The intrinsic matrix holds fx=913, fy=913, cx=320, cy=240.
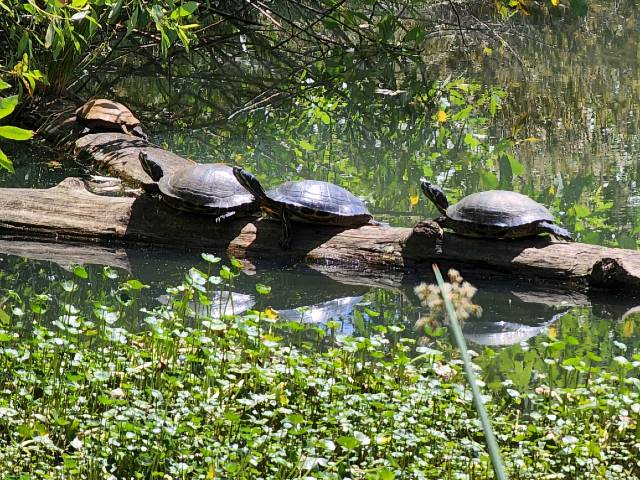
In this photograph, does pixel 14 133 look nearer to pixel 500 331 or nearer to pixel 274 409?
pixel 274 409

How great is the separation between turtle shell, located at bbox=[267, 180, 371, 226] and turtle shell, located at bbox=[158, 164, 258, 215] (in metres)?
0.22

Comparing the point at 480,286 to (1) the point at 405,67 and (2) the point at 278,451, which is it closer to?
(2) the point at 278,451

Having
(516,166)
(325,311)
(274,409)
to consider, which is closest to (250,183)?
(325,311)

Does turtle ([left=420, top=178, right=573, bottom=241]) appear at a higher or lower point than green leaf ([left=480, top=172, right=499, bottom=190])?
lower

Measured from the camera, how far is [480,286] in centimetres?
517

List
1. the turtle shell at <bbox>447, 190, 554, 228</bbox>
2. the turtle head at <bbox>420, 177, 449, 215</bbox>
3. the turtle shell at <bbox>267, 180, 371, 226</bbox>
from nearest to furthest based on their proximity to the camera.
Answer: the turtle shell at <bbox>447, 190, 554, 228</bbox> → the turtle shell at <bbox>267, 180, 371, 226</bbox> → the turtle head at <bbox>420, 177, 449, 215</bbox>

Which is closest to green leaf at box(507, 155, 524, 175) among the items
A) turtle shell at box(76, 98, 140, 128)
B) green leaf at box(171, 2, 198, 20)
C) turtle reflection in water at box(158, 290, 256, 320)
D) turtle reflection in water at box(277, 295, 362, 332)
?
turtle reflection in water at box(277, 295, 362, 332)

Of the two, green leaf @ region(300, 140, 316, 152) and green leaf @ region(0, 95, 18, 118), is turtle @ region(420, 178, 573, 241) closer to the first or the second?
green leaf @ region(0, 95, 18, 118)

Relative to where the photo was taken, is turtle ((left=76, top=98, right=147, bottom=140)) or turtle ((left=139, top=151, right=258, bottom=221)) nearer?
turtle ((left=139, top=151, right=258, bottom=221))

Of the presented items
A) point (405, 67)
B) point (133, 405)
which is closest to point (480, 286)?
point (133, 405)

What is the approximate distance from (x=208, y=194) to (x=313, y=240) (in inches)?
28.8

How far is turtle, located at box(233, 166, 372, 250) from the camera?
220 inches

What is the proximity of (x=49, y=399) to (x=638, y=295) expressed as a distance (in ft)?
10.3

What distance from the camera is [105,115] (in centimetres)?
860
